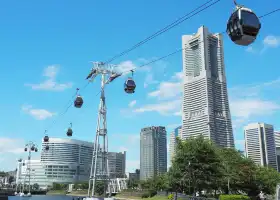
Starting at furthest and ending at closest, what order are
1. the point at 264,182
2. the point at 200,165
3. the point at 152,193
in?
the point at 152,193
the point at 264,182
the point at 200,165

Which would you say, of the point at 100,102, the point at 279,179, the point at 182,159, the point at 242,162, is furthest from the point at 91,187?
the point at 279,179

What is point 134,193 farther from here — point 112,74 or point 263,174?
point 112,74

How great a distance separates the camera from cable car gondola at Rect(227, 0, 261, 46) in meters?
12.9

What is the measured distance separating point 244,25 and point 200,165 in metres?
49.0

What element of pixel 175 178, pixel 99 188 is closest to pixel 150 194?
pixel 175 178

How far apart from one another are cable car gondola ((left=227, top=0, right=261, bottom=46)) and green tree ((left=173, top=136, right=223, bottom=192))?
1852 inches

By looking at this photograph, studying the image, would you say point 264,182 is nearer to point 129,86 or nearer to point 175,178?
point 175,178

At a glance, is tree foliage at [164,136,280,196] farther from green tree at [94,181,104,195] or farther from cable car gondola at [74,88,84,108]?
green tree at [94,181,104,195]

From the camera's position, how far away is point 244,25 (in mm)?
12867

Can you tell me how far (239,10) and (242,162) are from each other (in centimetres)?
6734

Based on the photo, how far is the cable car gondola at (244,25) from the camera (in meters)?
12.9

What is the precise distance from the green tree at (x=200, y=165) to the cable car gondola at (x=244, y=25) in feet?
154

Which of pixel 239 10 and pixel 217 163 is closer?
pixel 239 10

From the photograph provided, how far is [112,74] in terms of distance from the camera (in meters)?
38.5
